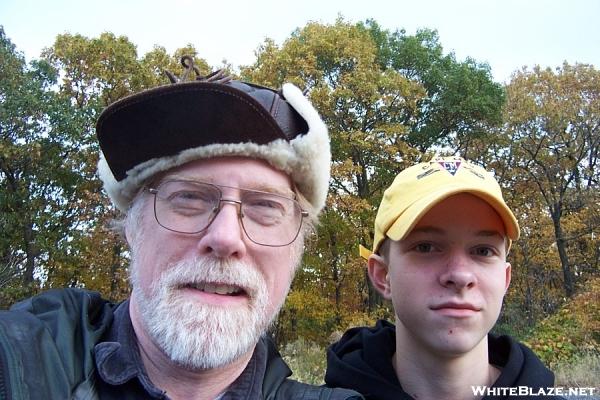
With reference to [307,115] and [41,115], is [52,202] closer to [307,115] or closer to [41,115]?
[41,115]

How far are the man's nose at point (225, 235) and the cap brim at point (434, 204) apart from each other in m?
0.59

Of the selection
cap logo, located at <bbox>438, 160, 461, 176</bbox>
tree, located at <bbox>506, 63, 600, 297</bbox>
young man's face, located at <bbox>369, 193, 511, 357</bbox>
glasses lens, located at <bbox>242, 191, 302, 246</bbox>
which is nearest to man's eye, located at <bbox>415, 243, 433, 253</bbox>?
young man's face, located at <bbox>369, 193, 511, 357</bbox>

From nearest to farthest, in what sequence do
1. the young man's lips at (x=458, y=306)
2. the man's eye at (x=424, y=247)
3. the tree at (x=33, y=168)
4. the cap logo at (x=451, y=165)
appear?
the young man's lips at (x=458, y=306), the man's eye at (x=424, y=247), the cap logo at (x=451, y=165), the tree at (x=33, y=168)

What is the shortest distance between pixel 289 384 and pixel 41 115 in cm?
1455

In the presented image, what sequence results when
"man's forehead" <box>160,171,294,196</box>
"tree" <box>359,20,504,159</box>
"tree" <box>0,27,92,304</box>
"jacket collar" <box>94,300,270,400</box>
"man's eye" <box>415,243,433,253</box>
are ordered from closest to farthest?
"jacket collar" <box>94,300,270,400</box>
"man's forehead" <box>160,171,294,196</box>
"man's eye" <box>415,243,433,253</box>
"tree" <box>0,27,92,304</box>
"tree" <box>359,20,504,159</box>

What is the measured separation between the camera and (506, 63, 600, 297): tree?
18297 mm

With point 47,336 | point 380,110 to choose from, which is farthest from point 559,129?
point 47,336

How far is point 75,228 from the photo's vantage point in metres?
14.6

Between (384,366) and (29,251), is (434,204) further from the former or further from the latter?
(29,251)

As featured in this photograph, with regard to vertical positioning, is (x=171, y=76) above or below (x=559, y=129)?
below

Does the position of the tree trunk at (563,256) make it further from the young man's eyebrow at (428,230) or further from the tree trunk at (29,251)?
the young man's eyebrow at (428,230)

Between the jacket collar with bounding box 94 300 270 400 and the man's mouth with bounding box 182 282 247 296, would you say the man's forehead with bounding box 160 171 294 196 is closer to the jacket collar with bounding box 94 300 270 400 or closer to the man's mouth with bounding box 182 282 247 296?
the man's mouth with bounding box 182 282 247 296

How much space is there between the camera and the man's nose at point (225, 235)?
144cm

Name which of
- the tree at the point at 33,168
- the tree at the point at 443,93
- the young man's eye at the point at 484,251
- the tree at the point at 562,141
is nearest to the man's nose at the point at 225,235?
the young man's eye at the point at 484,251
